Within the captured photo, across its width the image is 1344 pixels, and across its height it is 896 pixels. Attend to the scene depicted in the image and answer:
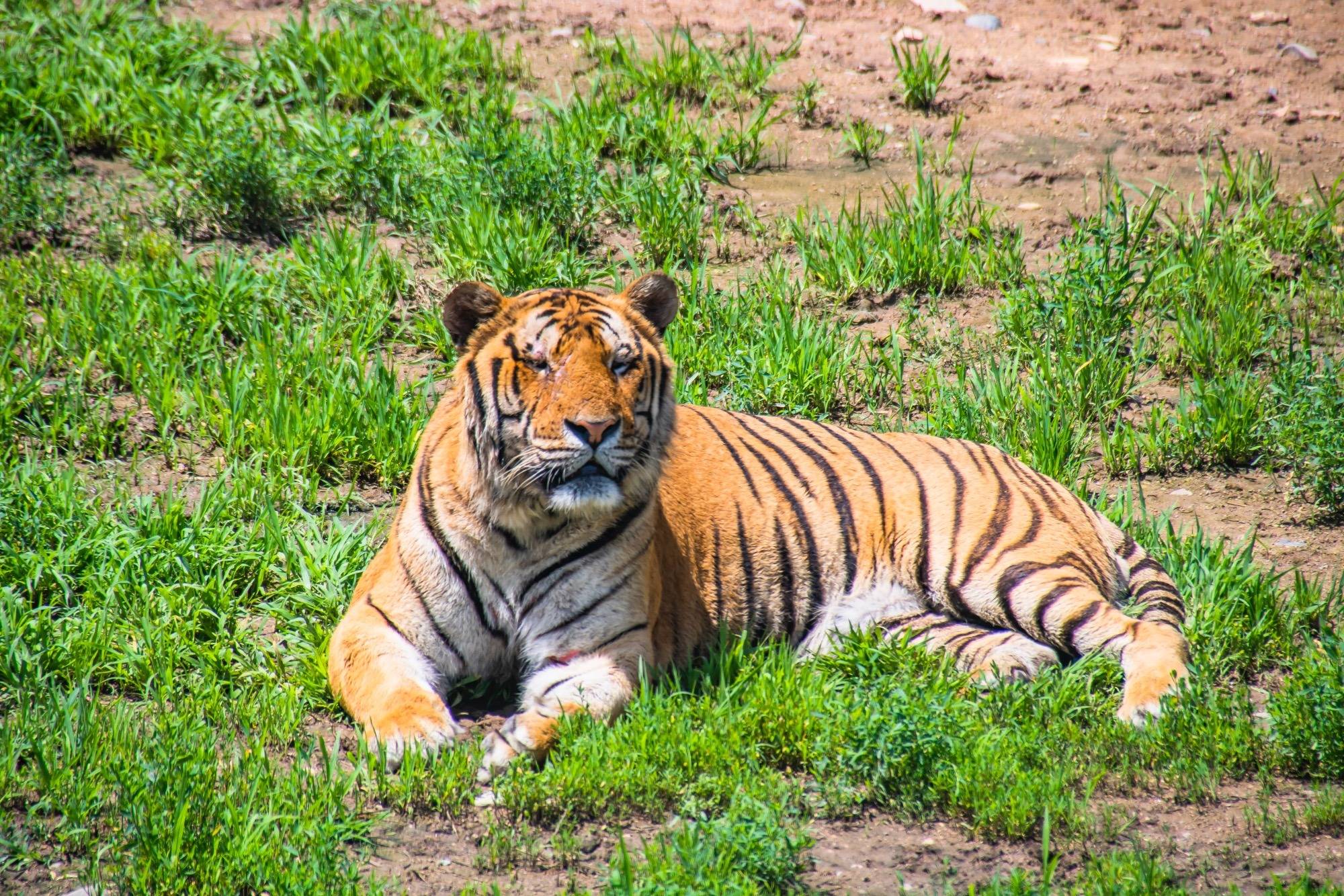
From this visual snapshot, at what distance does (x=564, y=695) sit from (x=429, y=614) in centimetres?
47

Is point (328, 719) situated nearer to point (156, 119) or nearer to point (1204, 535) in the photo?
point (1204, 535)

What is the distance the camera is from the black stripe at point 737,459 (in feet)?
15.1

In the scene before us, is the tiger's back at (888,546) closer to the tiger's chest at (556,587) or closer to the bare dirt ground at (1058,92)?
the tiger's chest at (556,587)

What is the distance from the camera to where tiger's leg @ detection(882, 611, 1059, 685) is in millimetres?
4043

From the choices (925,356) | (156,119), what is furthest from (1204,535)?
(156,119)

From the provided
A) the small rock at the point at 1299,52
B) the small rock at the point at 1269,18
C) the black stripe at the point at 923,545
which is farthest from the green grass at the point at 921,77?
the black stripe at the point at 923,545

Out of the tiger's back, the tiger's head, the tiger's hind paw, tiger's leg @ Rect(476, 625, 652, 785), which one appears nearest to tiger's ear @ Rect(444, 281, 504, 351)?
the tiger's head

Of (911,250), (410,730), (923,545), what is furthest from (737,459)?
(911,250)

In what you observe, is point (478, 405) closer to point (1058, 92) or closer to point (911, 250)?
point (911, 250)

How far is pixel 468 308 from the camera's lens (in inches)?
153

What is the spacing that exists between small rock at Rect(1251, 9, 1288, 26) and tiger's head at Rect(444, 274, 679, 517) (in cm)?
620

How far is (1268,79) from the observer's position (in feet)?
25.1

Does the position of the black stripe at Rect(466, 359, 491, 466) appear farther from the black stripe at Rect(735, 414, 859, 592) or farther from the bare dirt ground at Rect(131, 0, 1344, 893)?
the bare dirt ground at Rect(131, 0, 1344, 893)

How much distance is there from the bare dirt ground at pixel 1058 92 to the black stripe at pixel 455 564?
2746 mm
